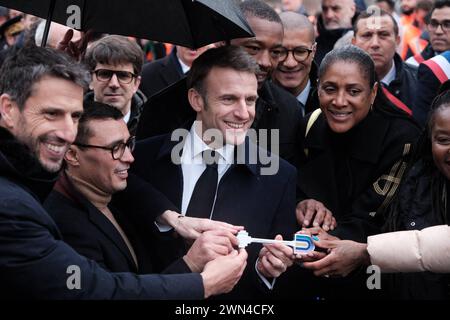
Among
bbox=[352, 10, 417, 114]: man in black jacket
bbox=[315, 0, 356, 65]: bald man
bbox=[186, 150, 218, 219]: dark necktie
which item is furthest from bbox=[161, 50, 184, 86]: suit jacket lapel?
bbox=[186, 150, 218, 219]: dark necktie

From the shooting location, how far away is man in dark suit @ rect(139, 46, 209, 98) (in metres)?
6.53

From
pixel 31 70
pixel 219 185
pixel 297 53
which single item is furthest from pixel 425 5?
pixel 31 70

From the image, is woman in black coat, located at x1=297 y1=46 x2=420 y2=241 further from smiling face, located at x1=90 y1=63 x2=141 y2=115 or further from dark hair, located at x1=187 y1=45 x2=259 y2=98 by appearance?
smiling face, located at x1=90 y1=63 x2=141 y2=115

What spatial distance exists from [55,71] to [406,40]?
6741mm

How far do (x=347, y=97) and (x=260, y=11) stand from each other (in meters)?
1.18

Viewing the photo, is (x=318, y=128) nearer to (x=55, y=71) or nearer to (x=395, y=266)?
(x=395, y=266)

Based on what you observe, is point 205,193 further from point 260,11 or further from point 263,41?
point 260,11

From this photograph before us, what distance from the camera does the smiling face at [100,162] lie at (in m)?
3.56

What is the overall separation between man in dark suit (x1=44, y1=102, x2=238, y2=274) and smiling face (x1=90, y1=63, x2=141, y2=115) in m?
1.43

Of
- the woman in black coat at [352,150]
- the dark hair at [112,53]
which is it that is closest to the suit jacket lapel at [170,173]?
the woman in black coat at [352,150]

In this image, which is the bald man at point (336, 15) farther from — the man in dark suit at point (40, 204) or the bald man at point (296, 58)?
the man in dark suit at point (40, 204)

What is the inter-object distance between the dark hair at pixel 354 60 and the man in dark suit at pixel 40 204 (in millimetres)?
1549

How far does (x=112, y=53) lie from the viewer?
17.2 ft

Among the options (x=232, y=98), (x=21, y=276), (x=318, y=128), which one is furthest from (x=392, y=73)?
(x=21, y=276)
